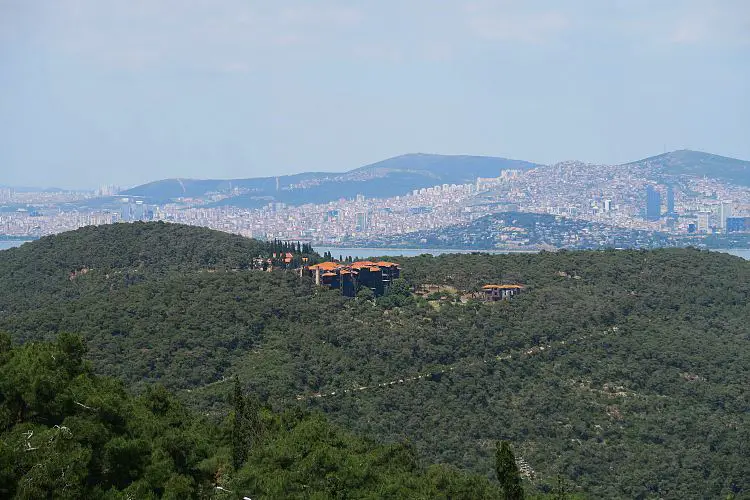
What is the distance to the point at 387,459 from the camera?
2122 centimetres

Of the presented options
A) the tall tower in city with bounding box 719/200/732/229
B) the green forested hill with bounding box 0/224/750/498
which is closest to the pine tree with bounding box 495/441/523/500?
the green forested hill with bounding box 0/224/750/498

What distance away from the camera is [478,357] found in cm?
4016

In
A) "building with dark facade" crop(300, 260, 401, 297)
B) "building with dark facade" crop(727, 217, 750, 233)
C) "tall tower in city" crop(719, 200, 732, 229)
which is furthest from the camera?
"tall tower in city" crop(719, 200, 732, 229)

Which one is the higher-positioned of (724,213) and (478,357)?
(724,213)

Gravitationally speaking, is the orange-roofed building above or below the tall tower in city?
below

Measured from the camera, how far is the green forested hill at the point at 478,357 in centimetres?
3222

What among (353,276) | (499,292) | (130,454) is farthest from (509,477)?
(353,276)

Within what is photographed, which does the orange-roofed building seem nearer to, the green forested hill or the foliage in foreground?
the green forested hill

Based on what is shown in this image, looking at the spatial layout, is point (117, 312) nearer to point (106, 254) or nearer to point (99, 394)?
point (106, 254)

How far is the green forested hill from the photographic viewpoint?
32219mm

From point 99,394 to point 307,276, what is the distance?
31.9 m

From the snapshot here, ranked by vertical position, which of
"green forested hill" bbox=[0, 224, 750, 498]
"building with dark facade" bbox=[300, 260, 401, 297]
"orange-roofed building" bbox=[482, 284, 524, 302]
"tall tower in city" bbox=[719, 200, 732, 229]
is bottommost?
"green forested hill" bbox=[0, 224, 750, 498]

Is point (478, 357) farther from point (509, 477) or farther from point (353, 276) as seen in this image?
point (509, 477)

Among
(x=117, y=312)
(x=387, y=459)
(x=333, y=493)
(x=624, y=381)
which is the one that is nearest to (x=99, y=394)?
(x=333, y=493)
